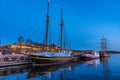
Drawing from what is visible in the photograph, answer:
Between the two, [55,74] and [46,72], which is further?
[46,72]

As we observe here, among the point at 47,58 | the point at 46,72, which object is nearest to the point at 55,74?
the point at 46,72

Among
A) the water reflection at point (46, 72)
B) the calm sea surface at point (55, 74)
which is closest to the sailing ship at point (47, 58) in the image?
the calm sea surface at point (55, 74)

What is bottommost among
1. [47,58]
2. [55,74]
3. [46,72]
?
[55,74]

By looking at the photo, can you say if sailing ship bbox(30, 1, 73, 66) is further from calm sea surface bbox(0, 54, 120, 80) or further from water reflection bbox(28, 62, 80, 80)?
water reflection bbox(28, 62, 80, 80)

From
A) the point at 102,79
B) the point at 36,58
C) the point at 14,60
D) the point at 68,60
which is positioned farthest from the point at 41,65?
the point at 102,79

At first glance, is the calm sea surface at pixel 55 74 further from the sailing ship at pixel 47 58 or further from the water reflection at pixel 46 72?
the sailing ship at pixel 47 58

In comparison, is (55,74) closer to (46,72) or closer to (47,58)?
(46,72)

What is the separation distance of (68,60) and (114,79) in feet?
143

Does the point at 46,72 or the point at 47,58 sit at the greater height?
the point at 47,58

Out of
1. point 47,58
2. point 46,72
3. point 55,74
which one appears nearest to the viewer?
point 55,74

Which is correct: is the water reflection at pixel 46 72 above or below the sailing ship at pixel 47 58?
below

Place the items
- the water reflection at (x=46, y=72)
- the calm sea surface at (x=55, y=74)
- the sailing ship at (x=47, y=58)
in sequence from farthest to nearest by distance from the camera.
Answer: the sailing ship at (x=47, y=58) < the water reflection at (x=46, y=72) < the calm sea surface at (x=55, y=74)

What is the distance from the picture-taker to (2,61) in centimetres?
5166

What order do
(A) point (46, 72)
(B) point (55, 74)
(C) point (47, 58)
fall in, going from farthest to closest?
1. (C) point (47, 58)
2. (A) point (46, 72)
3. (B) point (55, 74)
